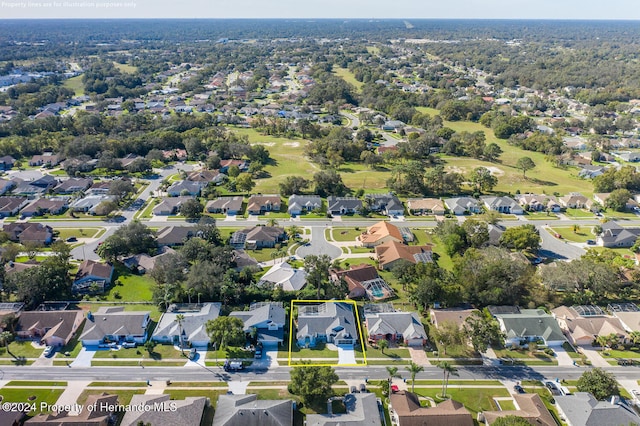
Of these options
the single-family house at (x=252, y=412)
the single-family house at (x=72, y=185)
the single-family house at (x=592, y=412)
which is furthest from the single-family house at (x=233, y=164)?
the single-family house at (x=592, y=412)

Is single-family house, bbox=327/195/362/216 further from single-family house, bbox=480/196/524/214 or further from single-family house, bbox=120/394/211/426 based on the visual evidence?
single-family house, bbox=120/394/211/426

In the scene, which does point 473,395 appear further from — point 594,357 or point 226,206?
point 226,206

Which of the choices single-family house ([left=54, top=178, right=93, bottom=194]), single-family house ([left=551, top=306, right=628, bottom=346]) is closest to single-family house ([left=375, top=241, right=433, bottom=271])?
single-family house ([left=551, top=306, right=628, bottom=346])

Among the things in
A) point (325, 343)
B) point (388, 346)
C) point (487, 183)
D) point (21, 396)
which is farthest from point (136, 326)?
point (487, 183)

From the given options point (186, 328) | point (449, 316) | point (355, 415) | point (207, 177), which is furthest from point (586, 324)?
point (207, 177)

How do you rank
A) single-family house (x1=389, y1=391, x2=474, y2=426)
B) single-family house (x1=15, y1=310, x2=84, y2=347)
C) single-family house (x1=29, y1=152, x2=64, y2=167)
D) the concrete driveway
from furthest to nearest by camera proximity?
single-family house (x1=29, y1=152, x2=64, y2=167) → single-family house (x1=15, y1=310, x2=84, y2=347) → the concrete driveway → single-family house (x1=389, y1=391, x2=474, y2=426)

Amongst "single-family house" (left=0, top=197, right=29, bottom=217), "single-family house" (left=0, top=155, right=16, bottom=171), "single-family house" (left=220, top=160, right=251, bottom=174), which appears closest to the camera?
"single-family house" (left=0, top=197, right=29, bottom=217)
